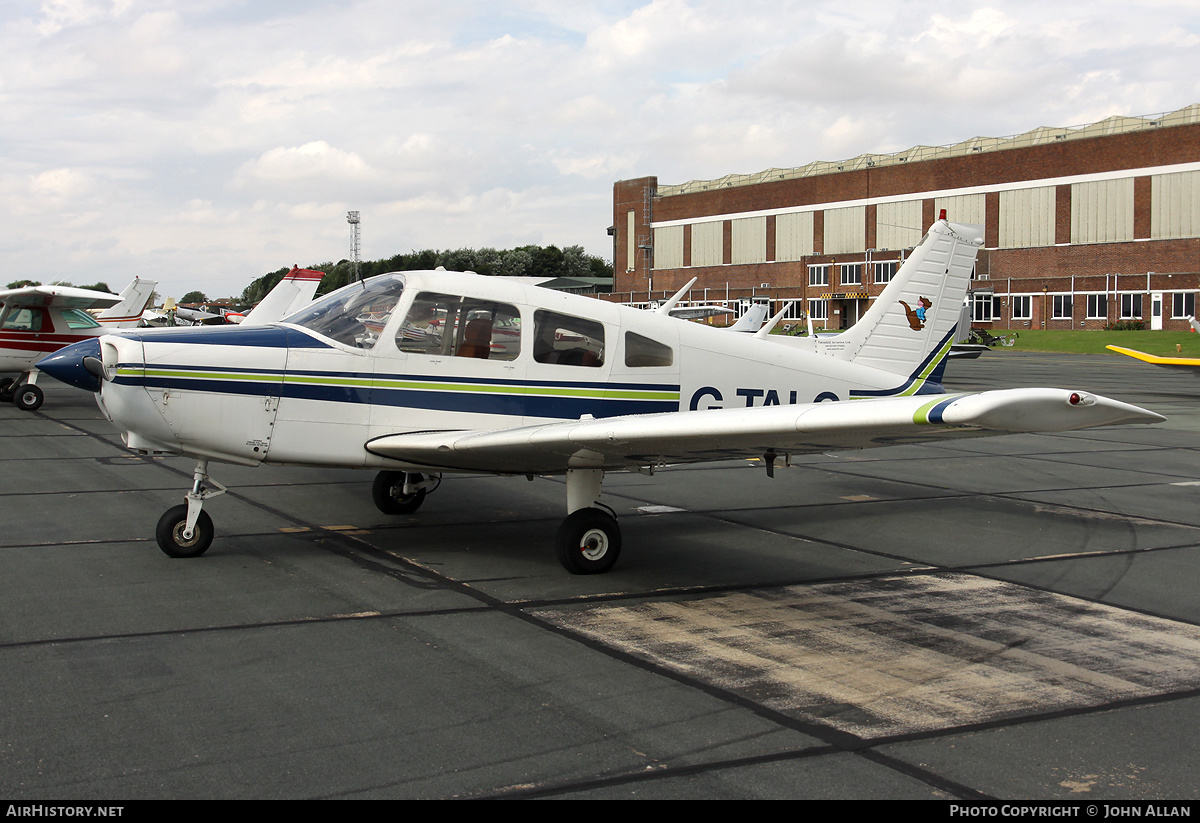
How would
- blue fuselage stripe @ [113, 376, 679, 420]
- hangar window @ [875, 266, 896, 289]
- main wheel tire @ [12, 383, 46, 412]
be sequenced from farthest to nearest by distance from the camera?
hangar window @ [875, 266, 896, 289] → main wheel tire @ [12, 383, 46, 412] → blue fuselage stripe @ [113, 376, 679, 420]

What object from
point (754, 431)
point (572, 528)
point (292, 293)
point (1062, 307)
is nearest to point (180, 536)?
point (572, 528)

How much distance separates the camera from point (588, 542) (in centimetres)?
719

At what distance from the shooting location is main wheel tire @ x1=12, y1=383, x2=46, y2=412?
20198mm

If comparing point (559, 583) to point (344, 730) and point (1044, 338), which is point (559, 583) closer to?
point (344, 730)

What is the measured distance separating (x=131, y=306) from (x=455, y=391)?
23569mm

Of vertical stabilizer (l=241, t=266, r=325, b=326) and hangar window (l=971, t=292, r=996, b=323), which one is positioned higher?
hangar window (l=971, t=292, r=996, b=323)

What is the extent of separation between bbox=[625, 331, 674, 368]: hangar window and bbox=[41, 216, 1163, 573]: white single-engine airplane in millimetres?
12

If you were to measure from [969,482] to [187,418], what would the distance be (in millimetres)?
9058

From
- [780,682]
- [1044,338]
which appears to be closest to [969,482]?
[780,682]

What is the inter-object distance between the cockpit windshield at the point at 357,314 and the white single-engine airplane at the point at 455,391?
0.01 meters

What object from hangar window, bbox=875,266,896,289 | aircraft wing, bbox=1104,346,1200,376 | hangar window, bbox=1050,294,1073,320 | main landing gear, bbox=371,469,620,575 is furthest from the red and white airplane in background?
hangar window, bbox=875,266,896,289

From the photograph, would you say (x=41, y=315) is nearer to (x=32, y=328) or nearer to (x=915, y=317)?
(x=32, y=328)

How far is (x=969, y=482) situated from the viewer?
470 inches

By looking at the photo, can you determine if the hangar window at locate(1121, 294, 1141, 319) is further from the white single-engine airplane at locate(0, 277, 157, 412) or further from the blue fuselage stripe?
the blue fuselage stripe
